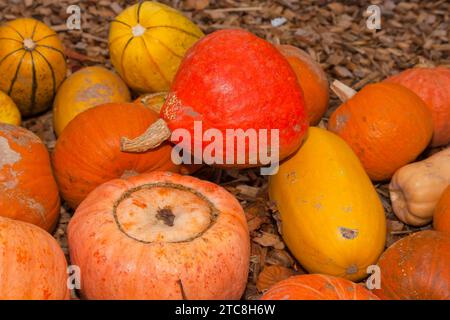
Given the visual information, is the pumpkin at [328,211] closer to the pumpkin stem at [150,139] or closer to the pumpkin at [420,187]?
the pumpkin at [420,187]

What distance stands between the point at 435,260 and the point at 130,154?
4.65 ft

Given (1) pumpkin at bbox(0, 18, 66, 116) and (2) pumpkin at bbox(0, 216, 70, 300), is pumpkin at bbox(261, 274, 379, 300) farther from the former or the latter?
(1) pumpkin at bbox(0, 18, 66, 116)

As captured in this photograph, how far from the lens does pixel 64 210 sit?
3.28 metres

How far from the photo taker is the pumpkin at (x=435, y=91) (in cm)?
346

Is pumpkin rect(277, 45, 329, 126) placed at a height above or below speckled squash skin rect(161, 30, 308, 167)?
below

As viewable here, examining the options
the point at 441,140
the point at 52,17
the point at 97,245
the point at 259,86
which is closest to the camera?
the point at 97,245

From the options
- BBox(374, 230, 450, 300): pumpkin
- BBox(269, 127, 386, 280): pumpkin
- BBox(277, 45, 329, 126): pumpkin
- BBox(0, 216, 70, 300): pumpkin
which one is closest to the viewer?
BBox(0, 216, 70, 300): pumpkin

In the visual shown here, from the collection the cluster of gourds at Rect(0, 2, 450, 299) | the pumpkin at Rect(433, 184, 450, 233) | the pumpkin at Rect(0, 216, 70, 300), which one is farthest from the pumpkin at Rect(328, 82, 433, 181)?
A: the pumpkin at Rect(0, 216, 70, 300)

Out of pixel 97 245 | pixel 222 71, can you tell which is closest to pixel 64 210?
pixel 97 245

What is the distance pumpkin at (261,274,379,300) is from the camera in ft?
7.54

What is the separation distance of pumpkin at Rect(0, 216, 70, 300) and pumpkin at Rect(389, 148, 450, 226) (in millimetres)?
1692

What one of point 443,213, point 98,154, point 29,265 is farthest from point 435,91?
point 29,265

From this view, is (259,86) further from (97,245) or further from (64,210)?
(64,210)

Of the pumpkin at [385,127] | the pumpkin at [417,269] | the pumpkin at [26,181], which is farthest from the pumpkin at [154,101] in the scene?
the pumpkin at [417,269]
